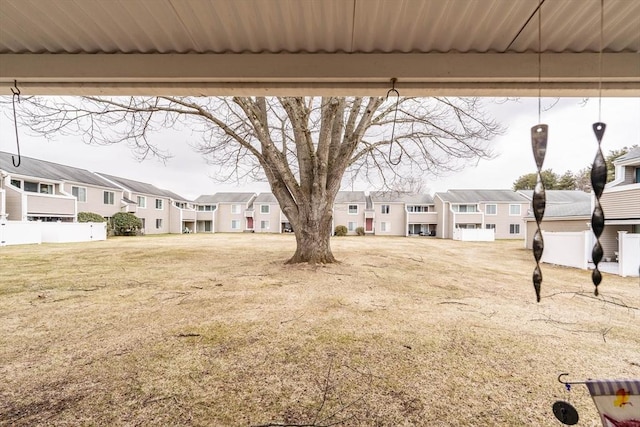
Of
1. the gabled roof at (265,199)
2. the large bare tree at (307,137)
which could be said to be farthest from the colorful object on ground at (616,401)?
the gabled roof at (265,199)

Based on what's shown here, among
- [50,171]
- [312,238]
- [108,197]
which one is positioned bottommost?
[312,238]

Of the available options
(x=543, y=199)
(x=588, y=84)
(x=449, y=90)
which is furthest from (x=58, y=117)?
(x=588, y=84)

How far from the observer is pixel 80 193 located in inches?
787

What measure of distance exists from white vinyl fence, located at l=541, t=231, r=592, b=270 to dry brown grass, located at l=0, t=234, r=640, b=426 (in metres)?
3.28

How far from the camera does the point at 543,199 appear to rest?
157cm

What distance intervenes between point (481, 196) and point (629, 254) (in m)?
20.5

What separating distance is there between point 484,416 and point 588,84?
2751 millimetres

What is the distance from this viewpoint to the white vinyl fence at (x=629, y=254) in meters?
7.22

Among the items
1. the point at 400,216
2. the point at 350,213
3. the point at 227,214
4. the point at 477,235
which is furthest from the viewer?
the point at 227,214

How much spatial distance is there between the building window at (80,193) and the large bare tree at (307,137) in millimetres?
18411

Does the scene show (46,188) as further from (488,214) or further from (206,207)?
(488,214)

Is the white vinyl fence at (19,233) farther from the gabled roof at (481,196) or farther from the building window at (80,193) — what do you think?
the gabled roof at (481,196)

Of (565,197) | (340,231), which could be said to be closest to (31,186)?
(340,231)

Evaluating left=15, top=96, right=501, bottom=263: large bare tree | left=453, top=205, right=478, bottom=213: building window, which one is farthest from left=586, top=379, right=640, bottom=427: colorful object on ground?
left=453, top=205, right=478, bottom=213: building window
